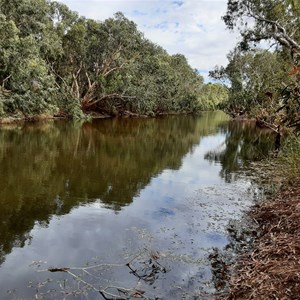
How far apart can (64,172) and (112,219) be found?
15.6ft

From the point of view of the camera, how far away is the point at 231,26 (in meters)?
18.7

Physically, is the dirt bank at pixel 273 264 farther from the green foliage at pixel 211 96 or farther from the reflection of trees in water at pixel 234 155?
the green foliage at pixel 211 96

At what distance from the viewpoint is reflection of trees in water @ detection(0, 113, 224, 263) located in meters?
7.89

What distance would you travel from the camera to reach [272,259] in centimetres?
473

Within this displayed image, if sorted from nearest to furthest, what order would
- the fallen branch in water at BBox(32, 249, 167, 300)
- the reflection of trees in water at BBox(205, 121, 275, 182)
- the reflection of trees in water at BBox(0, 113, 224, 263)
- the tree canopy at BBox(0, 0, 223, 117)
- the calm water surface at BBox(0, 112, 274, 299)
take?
the fallen branch in water at BBox(32, 249, 167, 300) < the calm water surface at BBox(0, 112, 274, 299) < the reflection of trees in water at BBox(0, 113, 224, 263) < the reflection of trees in water at BBox(205, 121, 275, 182) < the tree canopy at BBox(0, 0, 223, 117)

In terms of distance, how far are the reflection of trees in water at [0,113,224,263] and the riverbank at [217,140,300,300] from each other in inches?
135

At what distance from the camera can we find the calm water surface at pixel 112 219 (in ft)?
16.7

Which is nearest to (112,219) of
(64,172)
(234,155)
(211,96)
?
(64,172)

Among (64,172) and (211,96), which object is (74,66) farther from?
(211,96)

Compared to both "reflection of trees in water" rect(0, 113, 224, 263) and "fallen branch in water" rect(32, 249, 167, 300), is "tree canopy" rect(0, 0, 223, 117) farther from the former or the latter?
"fallen branch in water" rect(32, 249, 167, 300)

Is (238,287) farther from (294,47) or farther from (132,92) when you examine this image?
(132,92)

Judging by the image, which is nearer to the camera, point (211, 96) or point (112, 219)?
point (112, 219)

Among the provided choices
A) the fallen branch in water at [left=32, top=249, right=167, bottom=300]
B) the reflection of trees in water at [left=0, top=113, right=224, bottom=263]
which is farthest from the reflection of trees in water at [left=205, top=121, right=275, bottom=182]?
the fallen branch in water at [left=32, top=249, right=167, bottom=300]

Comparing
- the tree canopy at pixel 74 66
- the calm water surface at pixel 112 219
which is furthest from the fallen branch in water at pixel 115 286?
the tree canopy at pixel 74 66
